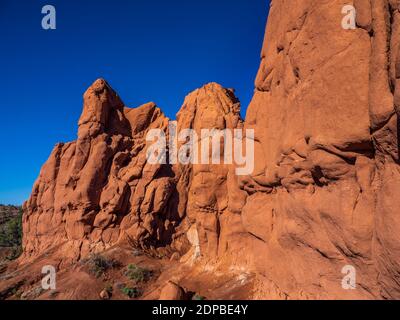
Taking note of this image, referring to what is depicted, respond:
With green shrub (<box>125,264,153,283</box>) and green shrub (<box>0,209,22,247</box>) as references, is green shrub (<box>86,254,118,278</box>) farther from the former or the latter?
green shrub (<box>0,209,22,247</box>)

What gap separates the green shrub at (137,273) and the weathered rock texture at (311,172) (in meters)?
3.28

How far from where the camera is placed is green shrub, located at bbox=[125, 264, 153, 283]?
22625 millimetres

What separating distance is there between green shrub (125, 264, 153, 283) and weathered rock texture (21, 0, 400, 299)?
129 inches

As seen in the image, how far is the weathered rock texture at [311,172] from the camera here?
26.8 ft

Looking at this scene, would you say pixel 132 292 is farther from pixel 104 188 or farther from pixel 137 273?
pixel 104 188

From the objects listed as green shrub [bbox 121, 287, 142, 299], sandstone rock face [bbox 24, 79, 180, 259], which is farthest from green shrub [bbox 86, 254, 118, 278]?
sandstone rock face [bbox 24, 79, 180, 259]

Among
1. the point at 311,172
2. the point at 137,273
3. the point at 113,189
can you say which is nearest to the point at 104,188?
the point at 113,189

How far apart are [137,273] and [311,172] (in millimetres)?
17022

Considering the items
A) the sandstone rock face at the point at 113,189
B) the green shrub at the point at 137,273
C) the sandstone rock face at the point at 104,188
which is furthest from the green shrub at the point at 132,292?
the sandstone rock face at the point at 104,188

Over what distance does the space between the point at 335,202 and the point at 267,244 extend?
19.8 feet

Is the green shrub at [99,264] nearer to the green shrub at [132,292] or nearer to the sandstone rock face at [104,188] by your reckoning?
the green shrub at [132,292]

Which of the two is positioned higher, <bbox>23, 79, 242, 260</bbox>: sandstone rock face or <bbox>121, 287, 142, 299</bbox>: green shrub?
<bbox>23, 79, 242, 260</bbox>: sandstone rock face

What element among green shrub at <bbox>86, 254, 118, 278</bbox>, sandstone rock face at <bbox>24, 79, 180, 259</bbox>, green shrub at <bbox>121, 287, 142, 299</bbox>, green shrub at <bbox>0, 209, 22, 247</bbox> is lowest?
Result: green shrub at <bbox>121, 287, 142, 299</bbox>
